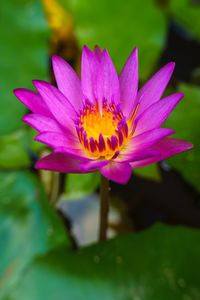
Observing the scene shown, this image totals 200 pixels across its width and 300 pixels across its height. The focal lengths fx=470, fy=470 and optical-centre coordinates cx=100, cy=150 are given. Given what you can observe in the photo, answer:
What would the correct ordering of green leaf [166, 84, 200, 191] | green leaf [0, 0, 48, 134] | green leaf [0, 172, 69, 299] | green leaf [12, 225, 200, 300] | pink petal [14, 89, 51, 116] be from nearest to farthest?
1. pink petal [14, 89, 51, 116]
2. green leaf [12, 225, 200, 300]
3. green leaf [0, 172, 69, 299]
4. green leaf [166, 84, 200, 191]
5. green leaf [0, 0, 48, 134]

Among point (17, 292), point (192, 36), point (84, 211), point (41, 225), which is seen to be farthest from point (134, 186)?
point (192, 36)

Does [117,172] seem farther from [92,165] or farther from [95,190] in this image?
[95,190]

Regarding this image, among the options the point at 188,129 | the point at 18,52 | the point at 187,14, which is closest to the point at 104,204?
the point at 188,129

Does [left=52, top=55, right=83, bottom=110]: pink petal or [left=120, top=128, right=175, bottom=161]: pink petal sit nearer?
[left=120, top=128, right=175, bottom=161]: pink petal

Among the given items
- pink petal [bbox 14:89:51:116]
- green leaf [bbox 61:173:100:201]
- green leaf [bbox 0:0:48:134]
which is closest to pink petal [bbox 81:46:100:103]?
pink petal [bbox 14:89:51:116]

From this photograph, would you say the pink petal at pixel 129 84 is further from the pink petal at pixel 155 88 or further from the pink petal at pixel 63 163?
the pink petal at pixel 63 163

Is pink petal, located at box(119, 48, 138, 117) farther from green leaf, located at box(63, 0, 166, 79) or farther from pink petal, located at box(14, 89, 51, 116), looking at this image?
green leaf, located at box(63, 0, 166, 79)

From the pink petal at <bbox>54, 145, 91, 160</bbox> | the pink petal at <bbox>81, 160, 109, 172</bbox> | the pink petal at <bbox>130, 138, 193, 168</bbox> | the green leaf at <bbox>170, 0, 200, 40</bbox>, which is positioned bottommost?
the pink petal at <bbox>130, 138, 193, 168</bbox>
